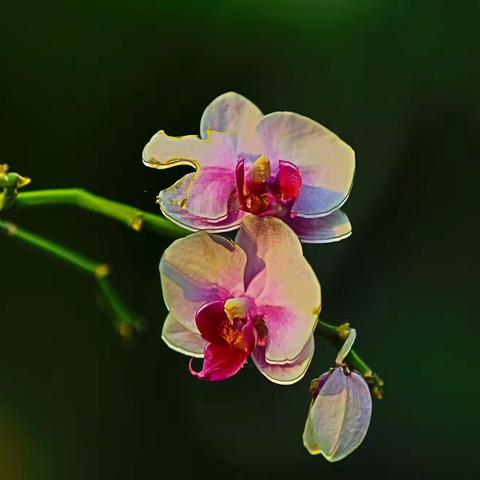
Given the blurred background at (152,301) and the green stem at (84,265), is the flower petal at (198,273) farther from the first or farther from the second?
the blurred background at (152,301)

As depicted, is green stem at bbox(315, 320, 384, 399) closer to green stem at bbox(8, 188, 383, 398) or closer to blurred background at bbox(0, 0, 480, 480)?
green stem at bbox(8, 188, 383, 398)

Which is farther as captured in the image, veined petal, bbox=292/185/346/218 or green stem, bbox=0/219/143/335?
green stem, bbox=0/219/143/335

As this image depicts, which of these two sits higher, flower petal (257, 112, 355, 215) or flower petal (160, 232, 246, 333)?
flower petal (257, 112, 355, 215)

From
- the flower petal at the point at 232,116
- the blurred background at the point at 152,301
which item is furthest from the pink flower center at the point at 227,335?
the blurred background at the point at 152,301

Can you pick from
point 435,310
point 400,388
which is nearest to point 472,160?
point 435,310

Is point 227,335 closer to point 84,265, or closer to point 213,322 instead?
point 213,322

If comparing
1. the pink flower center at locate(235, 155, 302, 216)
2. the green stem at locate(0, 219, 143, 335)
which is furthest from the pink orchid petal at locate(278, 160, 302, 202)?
the green stem at locate(0, 219, 143, 335)

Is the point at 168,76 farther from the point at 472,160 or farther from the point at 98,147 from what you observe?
the point at 472,160
